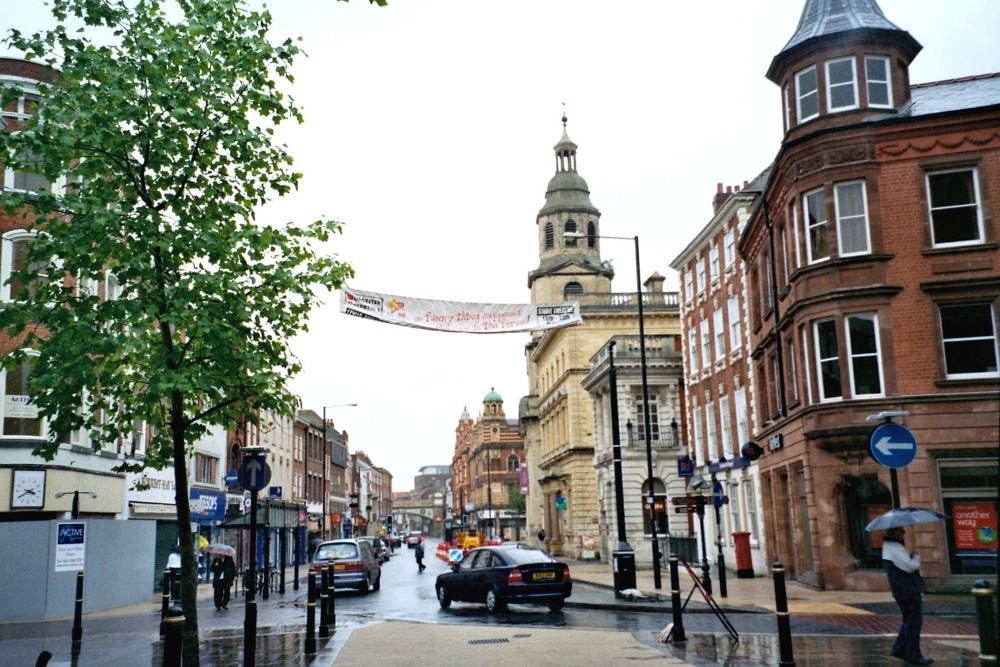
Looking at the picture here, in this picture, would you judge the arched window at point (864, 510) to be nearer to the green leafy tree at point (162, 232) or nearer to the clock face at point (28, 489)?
the green leafy tree at point (162, 232)

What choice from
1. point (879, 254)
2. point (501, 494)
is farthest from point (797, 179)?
point (501, 494)

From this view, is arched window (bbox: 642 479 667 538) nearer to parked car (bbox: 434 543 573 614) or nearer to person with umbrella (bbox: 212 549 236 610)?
person with umbrella (bbox: 212 549 236 610)

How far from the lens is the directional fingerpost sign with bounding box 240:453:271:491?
48.2 feet

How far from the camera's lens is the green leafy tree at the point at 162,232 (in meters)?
11.5

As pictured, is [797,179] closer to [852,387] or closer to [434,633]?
[852,387]

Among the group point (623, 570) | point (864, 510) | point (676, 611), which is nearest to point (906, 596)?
point (676, 611)

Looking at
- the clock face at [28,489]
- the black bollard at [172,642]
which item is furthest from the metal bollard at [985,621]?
the clock face at [28,489]

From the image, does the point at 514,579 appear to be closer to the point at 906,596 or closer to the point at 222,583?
the point at 222,583

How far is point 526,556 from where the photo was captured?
2284 centimetres

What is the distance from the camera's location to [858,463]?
2347 centimetres

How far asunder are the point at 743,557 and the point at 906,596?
18487mm

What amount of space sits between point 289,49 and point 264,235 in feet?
8.25

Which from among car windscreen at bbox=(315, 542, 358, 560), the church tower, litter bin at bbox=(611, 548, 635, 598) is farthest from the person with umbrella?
the church tower

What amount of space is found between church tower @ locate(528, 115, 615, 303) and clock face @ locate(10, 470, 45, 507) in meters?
50.6
